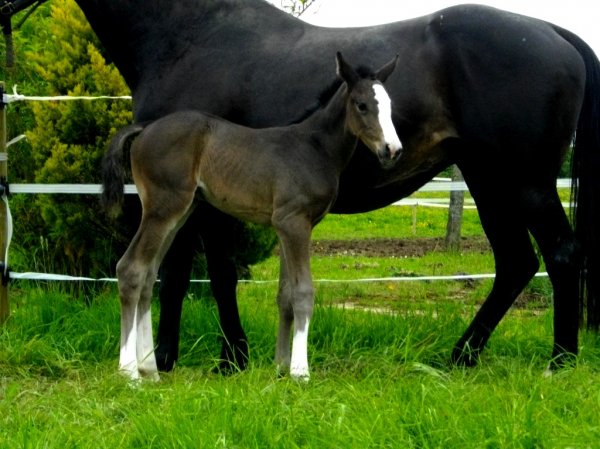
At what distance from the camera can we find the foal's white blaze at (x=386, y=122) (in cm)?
428

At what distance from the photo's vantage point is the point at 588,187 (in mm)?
5223

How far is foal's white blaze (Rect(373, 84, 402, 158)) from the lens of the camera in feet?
14.0

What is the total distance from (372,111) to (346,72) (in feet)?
0.82

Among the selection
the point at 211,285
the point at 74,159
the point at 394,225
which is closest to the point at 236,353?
the point at 211,285

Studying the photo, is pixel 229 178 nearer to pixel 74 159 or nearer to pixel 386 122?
pixel 386 122

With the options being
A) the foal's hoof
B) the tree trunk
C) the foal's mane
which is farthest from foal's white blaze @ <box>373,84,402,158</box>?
the tree trunk

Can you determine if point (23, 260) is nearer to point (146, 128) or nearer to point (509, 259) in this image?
point (146, 128)

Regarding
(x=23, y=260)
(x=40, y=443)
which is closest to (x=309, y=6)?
(x=23, y=260)

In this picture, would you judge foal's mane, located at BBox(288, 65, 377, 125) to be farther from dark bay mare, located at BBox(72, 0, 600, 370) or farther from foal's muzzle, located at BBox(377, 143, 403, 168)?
foal's muzzle, located at BBox(377, 143, 403, 168)

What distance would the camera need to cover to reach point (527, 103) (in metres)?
4.97

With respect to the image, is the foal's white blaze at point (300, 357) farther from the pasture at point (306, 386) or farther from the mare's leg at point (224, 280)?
the mare's leg at point (224, 280)

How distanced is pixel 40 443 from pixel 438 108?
8.78 feet

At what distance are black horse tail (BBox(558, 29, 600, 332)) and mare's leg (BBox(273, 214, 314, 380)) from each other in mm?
1593

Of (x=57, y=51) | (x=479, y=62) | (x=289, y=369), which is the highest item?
(x=479, y=62)
